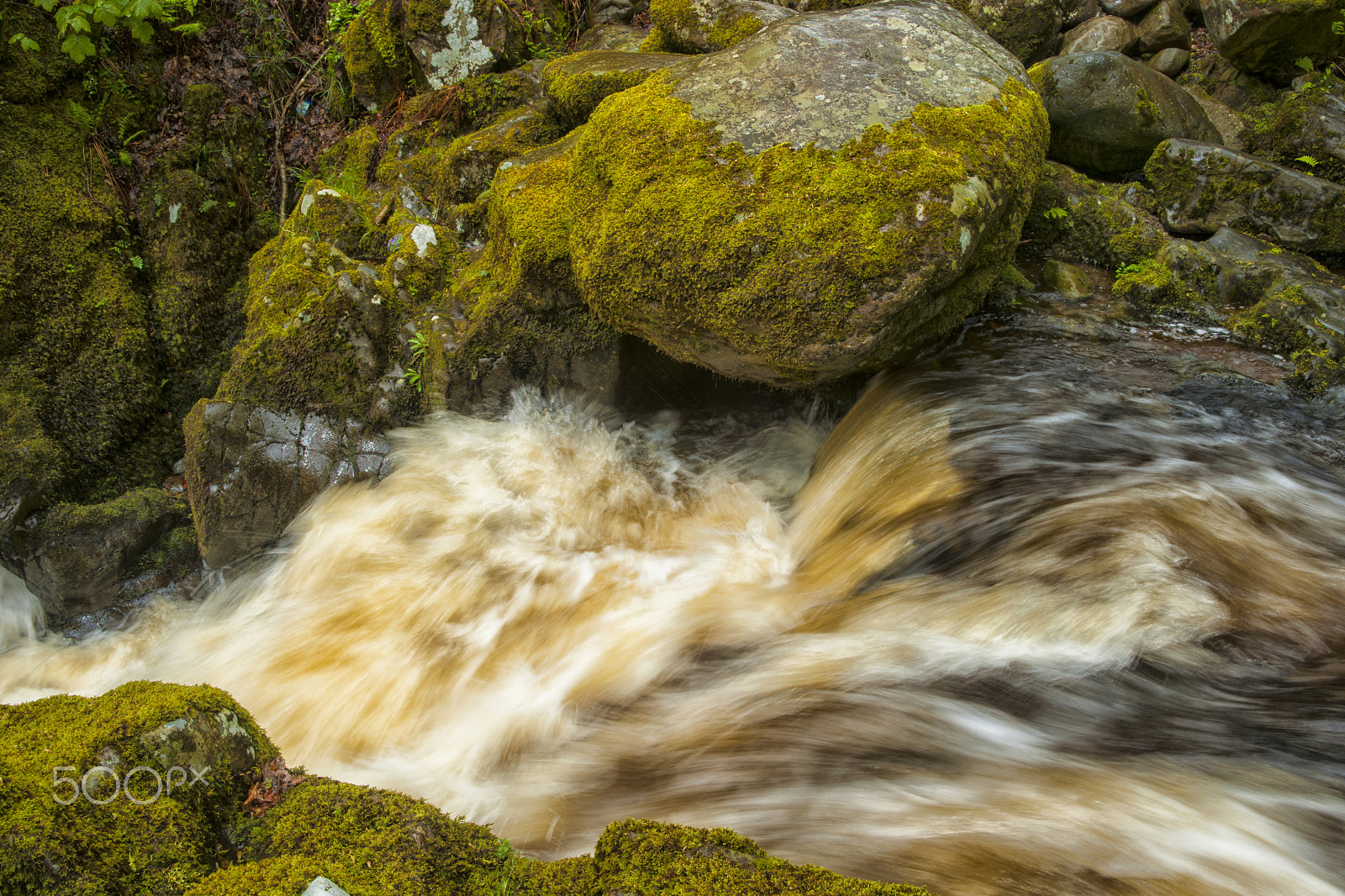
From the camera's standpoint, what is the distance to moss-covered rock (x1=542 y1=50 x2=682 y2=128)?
5.23 m

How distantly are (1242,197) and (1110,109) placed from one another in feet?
4.15

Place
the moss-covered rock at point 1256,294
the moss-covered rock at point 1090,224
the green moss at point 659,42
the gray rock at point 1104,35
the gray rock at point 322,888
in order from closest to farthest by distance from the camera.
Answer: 1. the gray rock at point 322,888
2. the moss-covered rock at point 1256,294
3. the moss-covered rock at point 1090,224
4. the green moss at point 659,42
5. the gray rock at point 1104,35

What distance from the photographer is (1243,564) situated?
9.73ft

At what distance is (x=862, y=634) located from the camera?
310 cm

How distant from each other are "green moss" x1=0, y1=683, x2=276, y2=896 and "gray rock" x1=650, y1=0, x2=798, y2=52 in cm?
546

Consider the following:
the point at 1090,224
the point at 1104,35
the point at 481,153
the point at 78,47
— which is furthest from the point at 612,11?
the point at 1104,35

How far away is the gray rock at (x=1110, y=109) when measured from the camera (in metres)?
6.10

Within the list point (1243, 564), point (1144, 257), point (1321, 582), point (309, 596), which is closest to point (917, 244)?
point (1243, 564)

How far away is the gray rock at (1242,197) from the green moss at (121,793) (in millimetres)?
7049

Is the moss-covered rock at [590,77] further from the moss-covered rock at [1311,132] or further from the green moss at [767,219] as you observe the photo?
the moss-covered rock at [1311,132]

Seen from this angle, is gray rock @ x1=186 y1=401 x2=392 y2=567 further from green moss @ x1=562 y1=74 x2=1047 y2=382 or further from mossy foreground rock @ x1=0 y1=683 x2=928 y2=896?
mossy foreground rock @ x1=0 y1=683 x2=928 y2=896

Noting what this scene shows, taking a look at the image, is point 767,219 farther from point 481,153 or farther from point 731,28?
point 481,153

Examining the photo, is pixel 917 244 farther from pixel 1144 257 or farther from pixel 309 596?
pixel 309 596

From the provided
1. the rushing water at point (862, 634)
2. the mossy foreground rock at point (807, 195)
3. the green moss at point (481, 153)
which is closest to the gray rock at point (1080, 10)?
the mossy foreground rock at point (807, 195)
